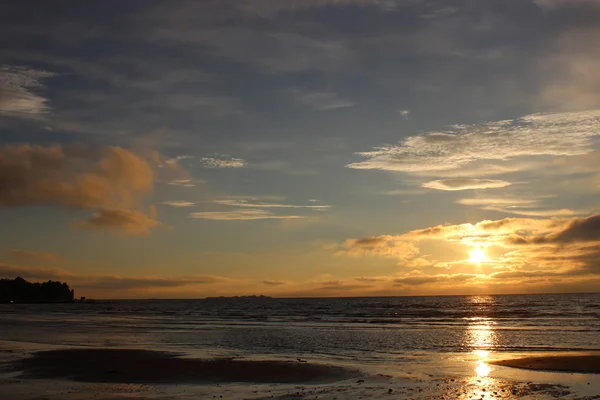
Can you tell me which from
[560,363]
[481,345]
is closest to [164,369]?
[560,363]

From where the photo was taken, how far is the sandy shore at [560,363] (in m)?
25.3

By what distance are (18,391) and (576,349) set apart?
31216mm

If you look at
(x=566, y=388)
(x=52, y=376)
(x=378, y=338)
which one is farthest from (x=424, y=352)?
(x=52, y=376)

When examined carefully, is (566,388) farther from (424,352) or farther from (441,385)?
(424,352)

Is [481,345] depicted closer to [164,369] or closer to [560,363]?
A: [560,363]

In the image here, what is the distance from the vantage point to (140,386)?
804 inches

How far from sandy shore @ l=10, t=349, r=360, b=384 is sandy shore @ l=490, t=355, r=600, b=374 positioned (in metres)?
8.91

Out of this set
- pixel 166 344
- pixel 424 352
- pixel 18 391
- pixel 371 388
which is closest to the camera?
pixel 18 391

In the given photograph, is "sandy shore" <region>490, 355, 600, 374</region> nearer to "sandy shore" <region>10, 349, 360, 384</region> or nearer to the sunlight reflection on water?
the sunlight reflection on water

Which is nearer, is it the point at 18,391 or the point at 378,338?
the point at 18,391

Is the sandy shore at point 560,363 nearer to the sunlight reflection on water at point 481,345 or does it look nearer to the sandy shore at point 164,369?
the sunlight reflection on water at point 481,345

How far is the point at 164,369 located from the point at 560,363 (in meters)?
19.5

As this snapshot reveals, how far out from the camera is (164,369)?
24.8 m

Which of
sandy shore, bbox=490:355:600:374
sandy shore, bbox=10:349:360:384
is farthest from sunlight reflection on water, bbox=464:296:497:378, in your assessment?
sandy shore, bbox=10:349:360:384
